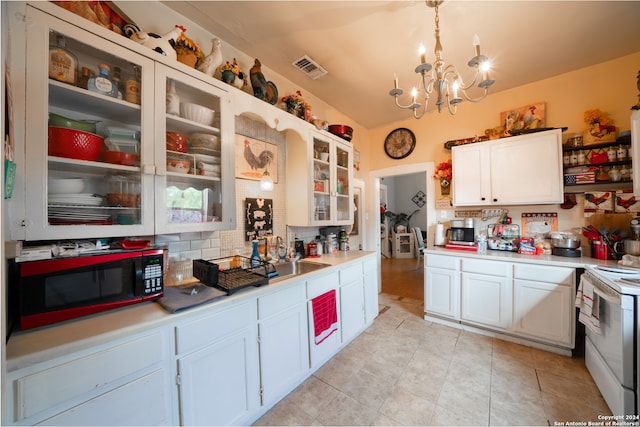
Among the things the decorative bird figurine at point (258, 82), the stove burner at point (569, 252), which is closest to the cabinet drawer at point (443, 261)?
the stove burner at point (569, 252)

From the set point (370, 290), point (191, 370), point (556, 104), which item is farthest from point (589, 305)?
point (191, 370)

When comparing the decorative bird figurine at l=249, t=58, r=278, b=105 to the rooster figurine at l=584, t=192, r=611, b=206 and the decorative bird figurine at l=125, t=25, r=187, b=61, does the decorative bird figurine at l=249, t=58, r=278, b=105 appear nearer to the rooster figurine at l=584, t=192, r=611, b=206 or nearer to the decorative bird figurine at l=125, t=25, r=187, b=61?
the decorative bird figurine at l=125, t=25, r=187, b=61

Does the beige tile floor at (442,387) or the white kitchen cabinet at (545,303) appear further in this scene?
the white kitchen cabinet at (545,303)

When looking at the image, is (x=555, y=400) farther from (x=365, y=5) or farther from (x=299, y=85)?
(x=299, y=85)

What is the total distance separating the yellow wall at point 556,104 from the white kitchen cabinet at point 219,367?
10.1 feet

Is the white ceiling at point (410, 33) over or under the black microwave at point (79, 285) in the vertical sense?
over

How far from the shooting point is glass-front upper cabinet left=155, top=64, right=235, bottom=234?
134 cm

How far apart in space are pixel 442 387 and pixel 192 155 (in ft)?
8.31

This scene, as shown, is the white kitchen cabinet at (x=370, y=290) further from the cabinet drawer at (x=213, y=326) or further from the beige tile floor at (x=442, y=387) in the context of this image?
the cabinet drawer at (x=213, y=326)

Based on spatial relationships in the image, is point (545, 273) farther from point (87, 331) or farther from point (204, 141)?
point (87, 331)

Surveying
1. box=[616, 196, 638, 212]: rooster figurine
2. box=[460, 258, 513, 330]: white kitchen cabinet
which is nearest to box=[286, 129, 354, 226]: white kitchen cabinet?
box=[460, 258, 513, 330]: white kitchen cabinet

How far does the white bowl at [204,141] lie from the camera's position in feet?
5.21

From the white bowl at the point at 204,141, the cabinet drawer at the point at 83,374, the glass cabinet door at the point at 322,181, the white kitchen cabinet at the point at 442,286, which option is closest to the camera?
the cabinet drawer at the point at 83,374

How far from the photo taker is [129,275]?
115 centimetres
